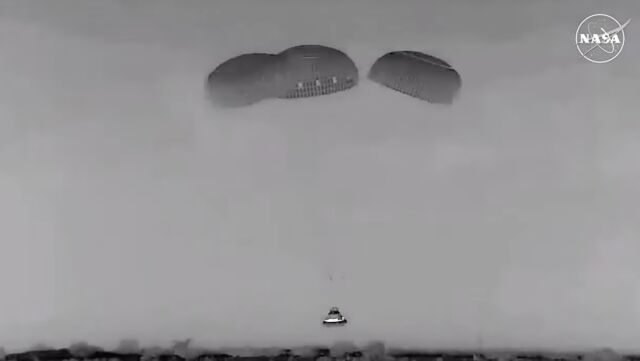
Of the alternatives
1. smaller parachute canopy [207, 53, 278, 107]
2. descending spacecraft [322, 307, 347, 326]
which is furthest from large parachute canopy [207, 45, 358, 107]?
descending spacecraft [322, 307, 347, 326]

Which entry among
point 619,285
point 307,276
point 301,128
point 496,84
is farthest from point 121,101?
point 619,285

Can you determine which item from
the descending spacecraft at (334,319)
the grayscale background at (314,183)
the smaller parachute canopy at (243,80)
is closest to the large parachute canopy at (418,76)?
the grayscale background at (314,183)

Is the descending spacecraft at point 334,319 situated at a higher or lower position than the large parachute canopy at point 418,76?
lower

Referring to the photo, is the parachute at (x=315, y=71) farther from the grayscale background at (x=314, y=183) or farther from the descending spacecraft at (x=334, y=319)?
the descending spacecraft at (x=334, y=319)

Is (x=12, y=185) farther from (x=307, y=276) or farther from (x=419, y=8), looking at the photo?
(x=419, y=8)

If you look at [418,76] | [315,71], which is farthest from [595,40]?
[315,71]
